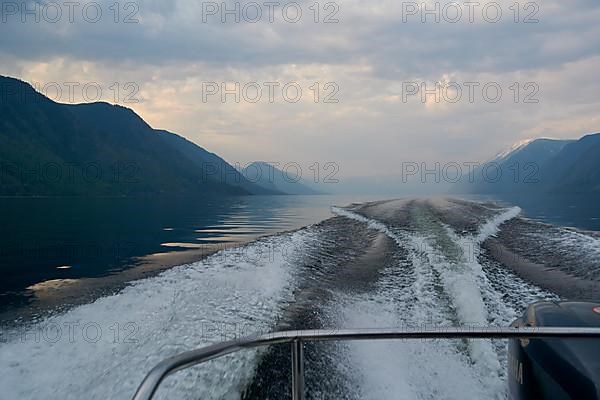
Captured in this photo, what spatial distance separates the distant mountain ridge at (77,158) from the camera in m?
116

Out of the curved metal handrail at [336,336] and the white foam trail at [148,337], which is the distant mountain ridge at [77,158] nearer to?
the white foam trail at [148,337]

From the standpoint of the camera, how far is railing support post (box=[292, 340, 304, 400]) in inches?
72.1

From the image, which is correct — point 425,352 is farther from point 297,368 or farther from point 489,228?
point 489,228

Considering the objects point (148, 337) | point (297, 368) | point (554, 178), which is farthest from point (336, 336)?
point (554, 178)

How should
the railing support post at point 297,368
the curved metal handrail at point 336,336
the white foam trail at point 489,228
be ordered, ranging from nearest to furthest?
the curved metal handrail at point 336,336
the railing support post at point 297,368
the white foam trail at point 489,228

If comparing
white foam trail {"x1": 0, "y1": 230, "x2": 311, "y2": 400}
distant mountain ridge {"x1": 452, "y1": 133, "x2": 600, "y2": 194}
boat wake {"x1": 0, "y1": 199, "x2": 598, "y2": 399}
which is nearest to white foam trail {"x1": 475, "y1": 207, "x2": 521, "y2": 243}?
boat wake {"x1": 0, "y1": 199, "x2": 598, "y2": 399}

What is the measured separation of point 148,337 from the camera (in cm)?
505

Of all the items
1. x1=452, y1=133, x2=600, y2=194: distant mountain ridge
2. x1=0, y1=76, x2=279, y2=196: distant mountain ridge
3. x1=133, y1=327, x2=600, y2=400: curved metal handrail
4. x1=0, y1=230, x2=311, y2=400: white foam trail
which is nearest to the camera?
x1=133, y1=327, x2=600, y2=400: curved metal handrail

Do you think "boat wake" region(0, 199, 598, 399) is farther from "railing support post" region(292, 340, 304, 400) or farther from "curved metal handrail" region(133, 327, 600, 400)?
"curved metal handrail" region(133, 327, 600, 400)

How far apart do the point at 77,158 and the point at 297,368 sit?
173 m

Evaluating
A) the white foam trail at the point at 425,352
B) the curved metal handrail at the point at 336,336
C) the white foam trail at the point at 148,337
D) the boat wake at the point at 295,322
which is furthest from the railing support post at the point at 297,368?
the white foam trail at the point at 425,352

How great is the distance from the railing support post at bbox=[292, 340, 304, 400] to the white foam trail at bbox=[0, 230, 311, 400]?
2171 mm

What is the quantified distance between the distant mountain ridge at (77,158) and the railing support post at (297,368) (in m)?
113

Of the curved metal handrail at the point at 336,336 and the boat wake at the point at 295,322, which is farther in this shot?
the boat wake at the point at 295,322
